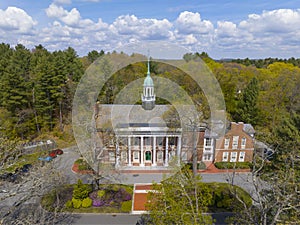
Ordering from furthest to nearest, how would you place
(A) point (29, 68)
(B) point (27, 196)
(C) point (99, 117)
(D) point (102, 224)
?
(A) point (29, 68) → (C) point (99, 117) → (D) point (102, 224) → (B) point (27, 196)

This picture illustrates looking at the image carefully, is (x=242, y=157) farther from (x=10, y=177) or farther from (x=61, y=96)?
(x=61, y=96)

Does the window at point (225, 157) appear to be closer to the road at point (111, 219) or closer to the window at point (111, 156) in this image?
the road at point (111, 219)

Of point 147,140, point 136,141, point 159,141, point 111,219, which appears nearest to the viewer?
point 111,219

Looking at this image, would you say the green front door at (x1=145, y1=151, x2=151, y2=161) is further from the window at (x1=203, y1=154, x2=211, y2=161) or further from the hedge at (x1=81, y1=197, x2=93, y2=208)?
the hedge at (x1=81, y1=197, x2=93, y2=208)

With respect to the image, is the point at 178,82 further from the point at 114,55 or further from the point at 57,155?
the point at 57,155

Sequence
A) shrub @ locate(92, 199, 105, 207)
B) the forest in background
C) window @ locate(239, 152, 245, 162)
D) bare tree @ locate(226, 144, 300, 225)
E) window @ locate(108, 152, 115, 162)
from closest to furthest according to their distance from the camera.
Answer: bare tree @ locate(226, 144, 300, 225) < shrub @ locate(92, 199, 105, 207) < window @ locate(108, 152, 115, 162) < window @ locate(239, 152, 245, 162) < the forest in background

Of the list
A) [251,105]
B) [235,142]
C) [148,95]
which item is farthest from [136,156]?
[251,105]

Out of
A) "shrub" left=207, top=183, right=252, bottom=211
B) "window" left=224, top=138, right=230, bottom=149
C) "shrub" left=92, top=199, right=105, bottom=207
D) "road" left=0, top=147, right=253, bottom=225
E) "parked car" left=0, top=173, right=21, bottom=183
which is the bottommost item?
"road" left=0, top=147, right=253, bottom=225

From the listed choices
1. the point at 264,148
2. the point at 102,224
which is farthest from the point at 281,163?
the point at 102,224

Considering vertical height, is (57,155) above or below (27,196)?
below

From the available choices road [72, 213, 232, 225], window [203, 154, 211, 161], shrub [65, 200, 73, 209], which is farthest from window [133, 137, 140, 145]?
shrub [65, 200, 73, 209]

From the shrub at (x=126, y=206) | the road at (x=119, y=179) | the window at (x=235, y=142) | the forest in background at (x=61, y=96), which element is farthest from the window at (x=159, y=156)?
the shrub at (x=126, y=206)
